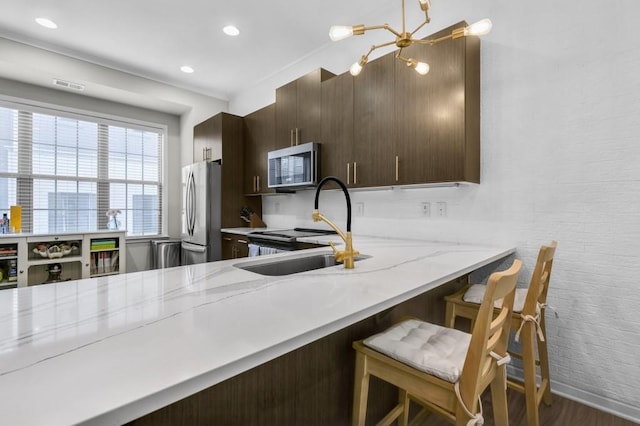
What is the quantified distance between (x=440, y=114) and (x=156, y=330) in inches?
82.2

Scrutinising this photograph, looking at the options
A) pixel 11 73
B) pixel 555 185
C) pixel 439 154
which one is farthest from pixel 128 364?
pixel 11 73

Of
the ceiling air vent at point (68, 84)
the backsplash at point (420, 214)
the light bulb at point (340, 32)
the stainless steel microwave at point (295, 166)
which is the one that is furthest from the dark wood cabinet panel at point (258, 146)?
the light bulb at point (340, 32)

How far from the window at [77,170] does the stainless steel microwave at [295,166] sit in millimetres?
2443

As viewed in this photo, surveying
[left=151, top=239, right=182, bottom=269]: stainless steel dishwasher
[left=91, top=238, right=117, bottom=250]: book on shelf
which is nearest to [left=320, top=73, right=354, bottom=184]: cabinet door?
[left=151, top=239, right=182, bottom=269]: stainless steel dishwasher

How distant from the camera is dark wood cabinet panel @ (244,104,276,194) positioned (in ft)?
12.1

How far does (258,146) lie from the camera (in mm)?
3871

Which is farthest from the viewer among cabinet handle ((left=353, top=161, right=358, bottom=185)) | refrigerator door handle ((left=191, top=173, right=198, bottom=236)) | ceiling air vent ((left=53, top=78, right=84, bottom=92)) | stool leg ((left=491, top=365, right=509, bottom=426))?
refrigerator door handle ((left=191, top=173, right=198, bottom=236))

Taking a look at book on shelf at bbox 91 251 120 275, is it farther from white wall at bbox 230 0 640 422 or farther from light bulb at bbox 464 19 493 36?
light bulb at bbox 464 19 493 36

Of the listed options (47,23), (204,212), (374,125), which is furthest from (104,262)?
(374,125)

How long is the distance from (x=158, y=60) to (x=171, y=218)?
2.28 m

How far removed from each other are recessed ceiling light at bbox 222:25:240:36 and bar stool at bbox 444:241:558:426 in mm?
3125

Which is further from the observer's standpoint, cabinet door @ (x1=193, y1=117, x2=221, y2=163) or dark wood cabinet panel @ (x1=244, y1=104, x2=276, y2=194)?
cabinet door @ (x1=193, y1=117, x2=221, y2=163)

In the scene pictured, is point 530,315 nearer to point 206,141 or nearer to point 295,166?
point 295,166

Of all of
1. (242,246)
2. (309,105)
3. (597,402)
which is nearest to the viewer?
(597,402)
